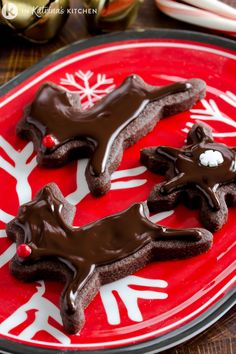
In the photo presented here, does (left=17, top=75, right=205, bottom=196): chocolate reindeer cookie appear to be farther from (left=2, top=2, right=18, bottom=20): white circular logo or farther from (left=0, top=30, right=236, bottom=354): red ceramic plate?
(left=2, top=2, right=18, bottom=20): white circular logo

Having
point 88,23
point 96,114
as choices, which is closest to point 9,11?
point 88,23

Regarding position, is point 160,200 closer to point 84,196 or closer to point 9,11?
point 84,196

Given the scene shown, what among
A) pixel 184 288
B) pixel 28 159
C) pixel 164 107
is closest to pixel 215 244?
pixel 184 288

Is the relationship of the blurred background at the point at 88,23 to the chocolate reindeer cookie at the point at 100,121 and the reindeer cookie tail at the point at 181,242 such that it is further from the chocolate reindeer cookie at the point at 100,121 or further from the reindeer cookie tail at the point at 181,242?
the reindeer cookie tail at the point at 181,242

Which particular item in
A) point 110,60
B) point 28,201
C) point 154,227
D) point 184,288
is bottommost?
point 184,288

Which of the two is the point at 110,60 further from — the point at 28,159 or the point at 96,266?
the point at 96,266

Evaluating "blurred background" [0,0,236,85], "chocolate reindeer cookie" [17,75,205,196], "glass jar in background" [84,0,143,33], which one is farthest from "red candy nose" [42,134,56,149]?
"glass jar in background" [84,0,143,33]
